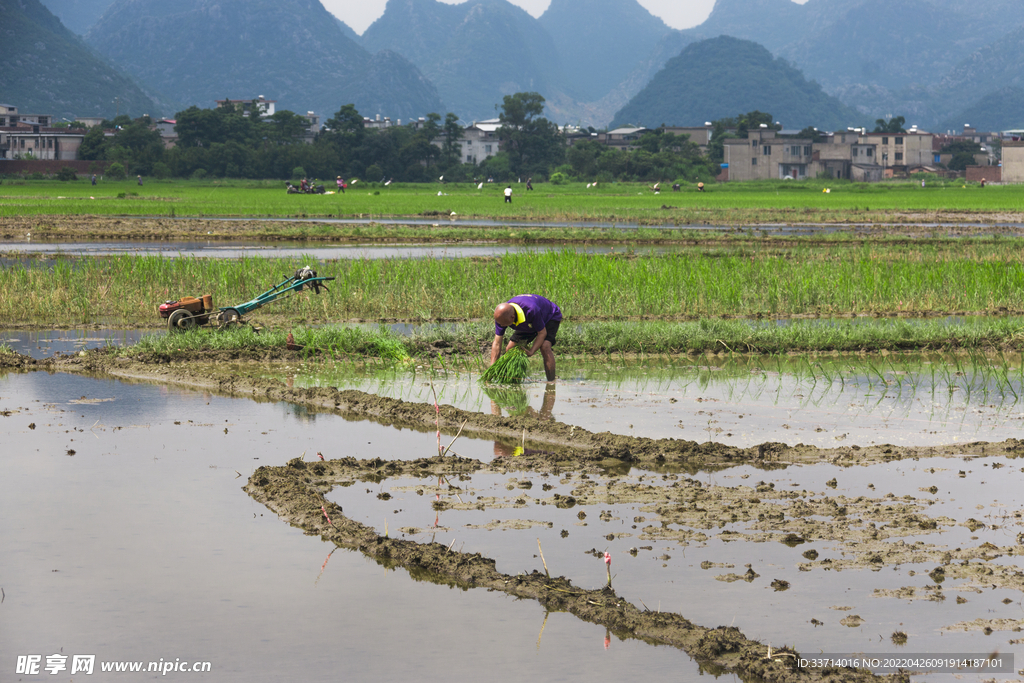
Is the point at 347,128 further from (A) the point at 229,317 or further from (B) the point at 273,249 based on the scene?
(A) the point at 229,317

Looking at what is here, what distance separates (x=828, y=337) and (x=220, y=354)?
7335 millimetres

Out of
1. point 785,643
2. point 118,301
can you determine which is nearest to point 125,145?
point 118,301

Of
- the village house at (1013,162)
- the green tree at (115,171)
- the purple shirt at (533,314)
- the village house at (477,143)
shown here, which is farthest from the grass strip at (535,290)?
the village house at (477,143)

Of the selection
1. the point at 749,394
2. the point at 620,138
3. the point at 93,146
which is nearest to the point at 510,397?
the point at 749,394

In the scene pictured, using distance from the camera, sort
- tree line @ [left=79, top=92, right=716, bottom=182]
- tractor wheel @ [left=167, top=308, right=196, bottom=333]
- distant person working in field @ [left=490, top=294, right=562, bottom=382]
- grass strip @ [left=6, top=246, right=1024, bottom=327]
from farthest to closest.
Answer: tree line @ [left=79, top=92, right=716, bottom=182]
grass strip @ [left=6, top=246, right=1024, bottom=327]
tractor wheel @ [left=167, top=308, right=196, bottom=333]
distant person working in field @ [left=490, top=294, right=562, bottom=382]

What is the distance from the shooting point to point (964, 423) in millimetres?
8438

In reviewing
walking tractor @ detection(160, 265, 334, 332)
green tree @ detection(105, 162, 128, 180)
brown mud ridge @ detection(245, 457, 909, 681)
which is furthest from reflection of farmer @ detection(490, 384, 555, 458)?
green tree @ detection(105, 162, 128, 180)

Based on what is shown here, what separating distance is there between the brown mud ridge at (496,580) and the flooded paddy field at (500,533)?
2 centimetres

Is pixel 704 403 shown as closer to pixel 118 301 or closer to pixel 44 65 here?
pixel 118 301

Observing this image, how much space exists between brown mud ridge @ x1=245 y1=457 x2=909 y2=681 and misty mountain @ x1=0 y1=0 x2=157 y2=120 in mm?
198429

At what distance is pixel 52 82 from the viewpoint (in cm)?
19262

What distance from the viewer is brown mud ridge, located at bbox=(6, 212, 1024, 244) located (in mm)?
29891

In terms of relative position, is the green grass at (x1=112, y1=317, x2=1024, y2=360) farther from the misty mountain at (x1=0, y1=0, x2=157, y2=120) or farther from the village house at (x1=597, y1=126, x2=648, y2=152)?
the misty mountain at (x1=0, y1=0, x2=157, y2=120)

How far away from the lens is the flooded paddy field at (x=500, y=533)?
172 inches
